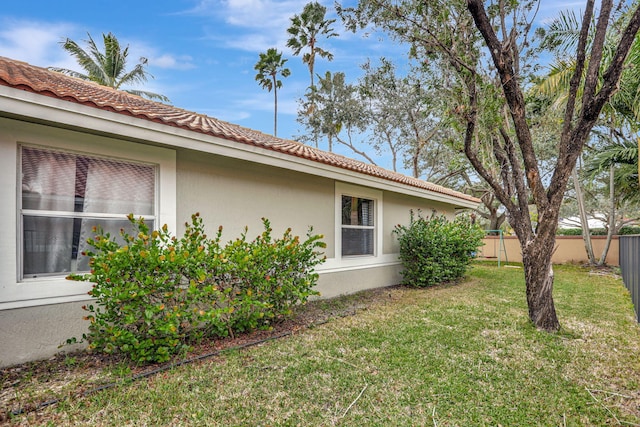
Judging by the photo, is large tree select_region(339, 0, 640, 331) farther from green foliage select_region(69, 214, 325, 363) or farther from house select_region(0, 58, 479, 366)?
green foliage select_region(69, 214, 325, 363)

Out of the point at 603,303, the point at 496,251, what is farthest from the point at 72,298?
the point at 496,251

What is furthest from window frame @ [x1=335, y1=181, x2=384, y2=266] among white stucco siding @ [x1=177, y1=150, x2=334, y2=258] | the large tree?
the large tree

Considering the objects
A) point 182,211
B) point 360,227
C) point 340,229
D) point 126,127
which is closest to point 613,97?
point 360,227

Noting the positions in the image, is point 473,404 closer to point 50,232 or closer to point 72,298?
point 72,298

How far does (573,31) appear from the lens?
9070 mm

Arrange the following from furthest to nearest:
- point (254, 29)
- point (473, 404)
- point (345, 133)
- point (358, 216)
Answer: point (345, 133) < point (254, 29) < point (358, 216) < point (473, 404)

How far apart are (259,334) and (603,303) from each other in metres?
7.48

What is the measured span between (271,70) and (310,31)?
3644 mm

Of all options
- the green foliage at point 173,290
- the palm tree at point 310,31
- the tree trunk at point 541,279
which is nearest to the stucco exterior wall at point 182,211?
the green foliage at point 173,290

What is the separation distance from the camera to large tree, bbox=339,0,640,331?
4859 millimetres

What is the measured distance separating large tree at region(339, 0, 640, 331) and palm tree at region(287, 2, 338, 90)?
16274mm

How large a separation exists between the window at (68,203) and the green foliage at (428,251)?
6591 mm

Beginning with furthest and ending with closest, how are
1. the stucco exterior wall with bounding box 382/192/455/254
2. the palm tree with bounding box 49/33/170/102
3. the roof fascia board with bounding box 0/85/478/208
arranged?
the palm tree with bounding box 49/33/170/102, the stucco exterior wall with bounding box 382/192/455/254, the roof fascia board with bounding box 0/85/478/208

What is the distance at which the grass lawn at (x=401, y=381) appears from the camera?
9.68ft
